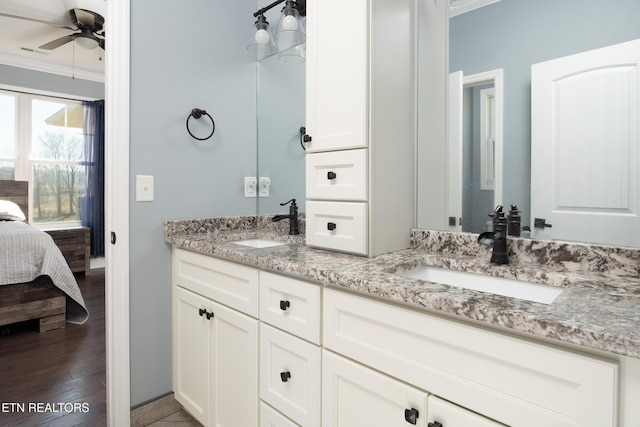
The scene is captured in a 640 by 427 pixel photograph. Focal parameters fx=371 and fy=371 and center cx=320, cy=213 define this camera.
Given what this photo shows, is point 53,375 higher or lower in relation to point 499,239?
lower

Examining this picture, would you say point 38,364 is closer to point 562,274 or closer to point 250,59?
Answer: point 250,59

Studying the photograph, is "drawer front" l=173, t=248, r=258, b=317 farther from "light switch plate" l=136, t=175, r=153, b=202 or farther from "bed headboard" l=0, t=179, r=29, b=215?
"bed headboard" l=0, t=179, r=29, b=215

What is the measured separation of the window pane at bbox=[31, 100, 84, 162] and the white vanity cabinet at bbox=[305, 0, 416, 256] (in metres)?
5.13

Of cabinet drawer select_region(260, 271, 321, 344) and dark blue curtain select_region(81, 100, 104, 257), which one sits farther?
dark blue curtain select_region(81, 100, 104, 257)

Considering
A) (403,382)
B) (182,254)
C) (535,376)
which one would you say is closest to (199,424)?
(182,254)

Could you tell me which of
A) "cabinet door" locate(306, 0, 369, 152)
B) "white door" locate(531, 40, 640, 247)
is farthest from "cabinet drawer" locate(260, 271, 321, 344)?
"white door" locate(531, 40, 640, 247)

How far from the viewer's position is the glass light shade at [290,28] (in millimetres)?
1862

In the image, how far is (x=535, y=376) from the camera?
0.70 m

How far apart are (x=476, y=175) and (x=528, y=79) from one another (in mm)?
353

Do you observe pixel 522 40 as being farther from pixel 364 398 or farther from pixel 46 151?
pixel 46 151

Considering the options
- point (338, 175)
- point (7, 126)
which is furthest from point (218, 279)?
point (7, 126)

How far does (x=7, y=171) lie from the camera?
4.81 m

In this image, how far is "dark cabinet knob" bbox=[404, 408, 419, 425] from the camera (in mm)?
869

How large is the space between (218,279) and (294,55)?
4.18 ft
